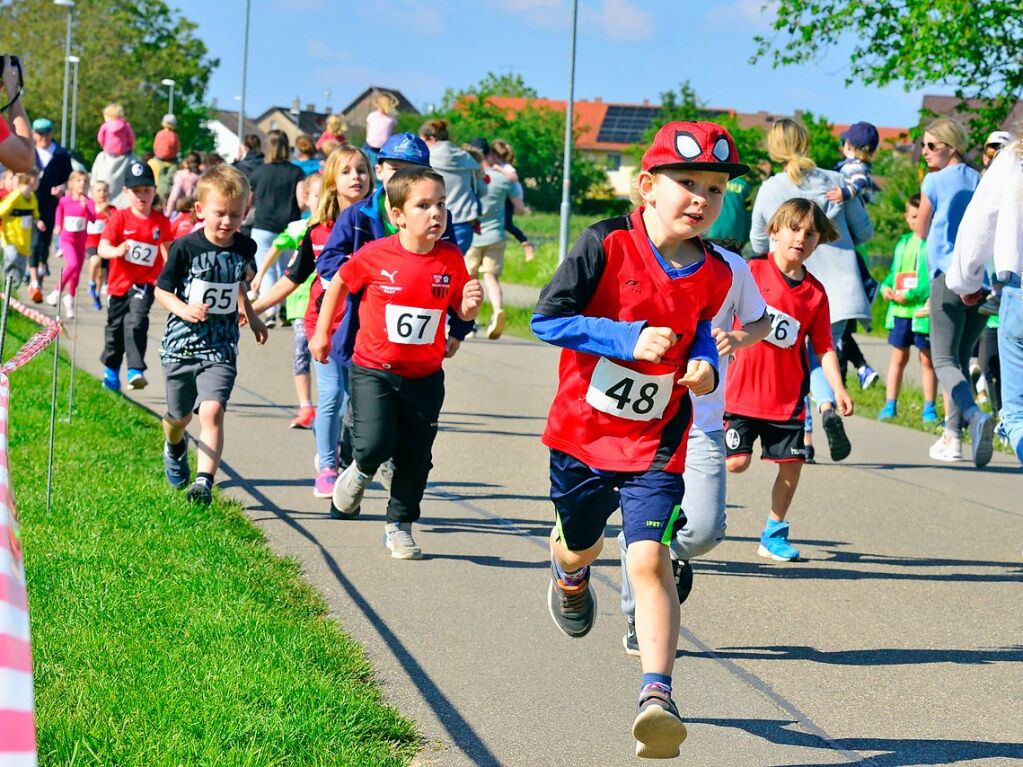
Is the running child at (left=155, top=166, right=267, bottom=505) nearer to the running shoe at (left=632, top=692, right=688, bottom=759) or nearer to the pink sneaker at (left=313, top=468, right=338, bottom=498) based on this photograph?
the pink sneaker at (left=313, top=468, right=338, bottom=498)

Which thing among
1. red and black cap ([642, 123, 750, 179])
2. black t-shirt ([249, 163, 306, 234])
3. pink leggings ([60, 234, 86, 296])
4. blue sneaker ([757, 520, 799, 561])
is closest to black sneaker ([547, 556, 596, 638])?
red and black cap ([642, 123, 750, 179])

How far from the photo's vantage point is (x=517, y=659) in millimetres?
5559

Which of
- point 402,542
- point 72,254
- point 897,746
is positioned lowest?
point 897,746

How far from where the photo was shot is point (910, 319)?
12.9 m

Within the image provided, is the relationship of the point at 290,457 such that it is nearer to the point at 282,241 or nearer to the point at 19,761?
the point at 282,241

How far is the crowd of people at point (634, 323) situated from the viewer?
4.65 m

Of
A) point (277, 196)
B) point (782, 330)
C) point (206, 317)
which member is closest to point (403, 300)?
point (206, 317)

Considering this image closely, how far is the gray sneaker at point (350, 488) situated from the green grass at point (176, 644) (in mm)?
416

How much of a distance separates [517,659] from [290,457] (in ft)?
14.9

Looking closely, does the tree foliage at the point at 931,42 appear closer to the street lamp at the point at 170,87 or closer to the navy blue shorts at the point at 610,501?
the navy blue shorts at the point at 610,501

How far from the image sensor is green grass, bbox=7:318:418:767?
14.0 ft

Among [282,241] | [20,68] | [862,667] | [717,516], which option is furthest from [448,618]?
[282,241]

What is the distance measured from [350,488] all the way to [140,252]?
4.79 meters

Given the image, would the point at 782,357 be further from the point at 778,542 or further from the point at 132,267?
the point at 132,267
